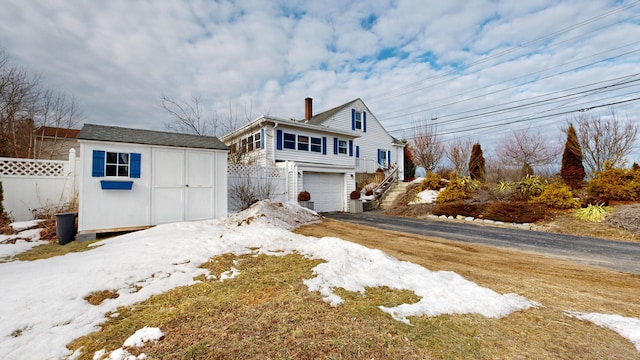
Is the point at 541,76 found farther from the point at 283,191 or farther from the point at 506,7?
the point at 283,191

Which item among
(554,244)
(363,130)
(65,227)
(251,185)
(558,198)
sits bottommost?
(554,244)

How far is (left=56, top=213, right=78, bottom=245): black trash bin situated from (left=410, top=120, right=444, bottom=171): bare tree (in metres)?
21.0

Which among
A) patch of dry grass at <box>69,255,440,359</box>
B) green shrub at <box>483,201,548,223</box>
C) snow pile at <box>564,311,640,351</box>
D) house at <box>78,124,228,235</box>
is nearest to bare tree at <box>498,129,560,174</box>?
green shrub at <box>483,201,548,223</box>

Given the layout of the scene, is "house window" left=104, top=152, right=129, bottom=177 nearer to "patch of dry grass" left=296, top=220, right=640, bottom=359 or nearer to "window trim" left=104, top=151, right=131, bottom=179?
"window trim" left=104, top=151, right=131, bottom=179

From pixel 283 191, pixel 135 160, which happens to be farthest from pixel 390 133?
pixel 135 160

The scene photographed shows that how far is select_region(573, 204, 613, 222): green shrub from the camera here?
776 cm

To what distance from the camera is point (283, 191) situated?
11.7m

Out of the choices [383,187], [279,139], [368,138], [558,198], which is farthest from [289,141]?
[558,198]

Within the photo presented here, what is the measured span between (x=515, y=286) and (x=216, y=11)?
10.5 metres

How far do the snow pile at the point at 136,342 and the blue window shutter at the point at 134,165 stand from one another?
5.93m

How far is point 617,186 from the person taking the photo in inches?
329

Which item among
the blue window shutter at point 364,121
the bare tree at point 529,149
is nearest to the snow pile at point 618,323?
the blue window shutter at point 364,121

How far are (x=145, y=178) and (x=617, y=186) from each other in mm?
15298

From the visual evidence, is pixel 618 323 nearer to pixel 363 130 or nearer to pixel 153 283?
pixel 153 283
